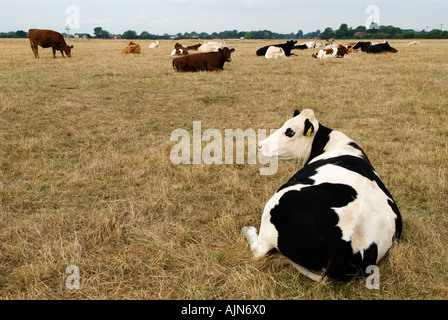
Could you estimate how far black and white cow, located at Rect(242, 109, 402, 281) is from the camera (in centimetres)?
224

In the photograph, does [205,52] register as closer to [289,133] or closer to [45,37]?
[45,37]

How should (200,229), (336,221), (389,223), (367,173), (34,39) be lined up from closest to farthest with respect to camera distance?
(336,221)
(389,223)
(367,173)
(200,229)
(34,39)

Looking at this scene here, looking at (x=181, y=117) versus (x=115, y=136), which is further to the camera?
(x=181, y=117)

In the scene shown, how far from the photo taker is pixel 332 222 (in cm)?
228

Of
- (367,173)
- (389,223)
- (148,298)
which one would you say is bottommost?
(148,298)

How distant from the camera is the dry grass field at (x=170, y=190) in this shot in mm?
2516

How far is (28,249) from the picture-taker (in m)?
2.92

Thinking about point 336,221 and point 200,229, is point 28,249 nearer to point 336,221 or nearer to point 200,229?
point 200,229

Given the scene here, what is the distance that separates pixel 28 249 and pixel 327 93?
791 cm

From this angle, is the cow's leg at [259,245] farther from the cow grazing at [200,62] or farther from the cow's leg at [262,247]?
the cow grazing at [200,62]

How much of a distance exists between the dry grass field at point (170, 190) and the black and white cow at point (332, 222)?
172 mm

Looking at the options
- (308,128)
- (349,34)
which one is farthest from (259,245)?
(349,34)

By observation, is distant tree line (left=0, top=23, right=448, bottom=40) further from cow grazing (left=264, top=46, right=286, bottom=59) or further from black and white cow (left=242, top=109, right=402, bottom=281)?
black and white cow (left=242, top=109, right=402, bottom=281)

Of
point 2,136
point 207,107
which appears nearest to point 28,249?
point 2,136
